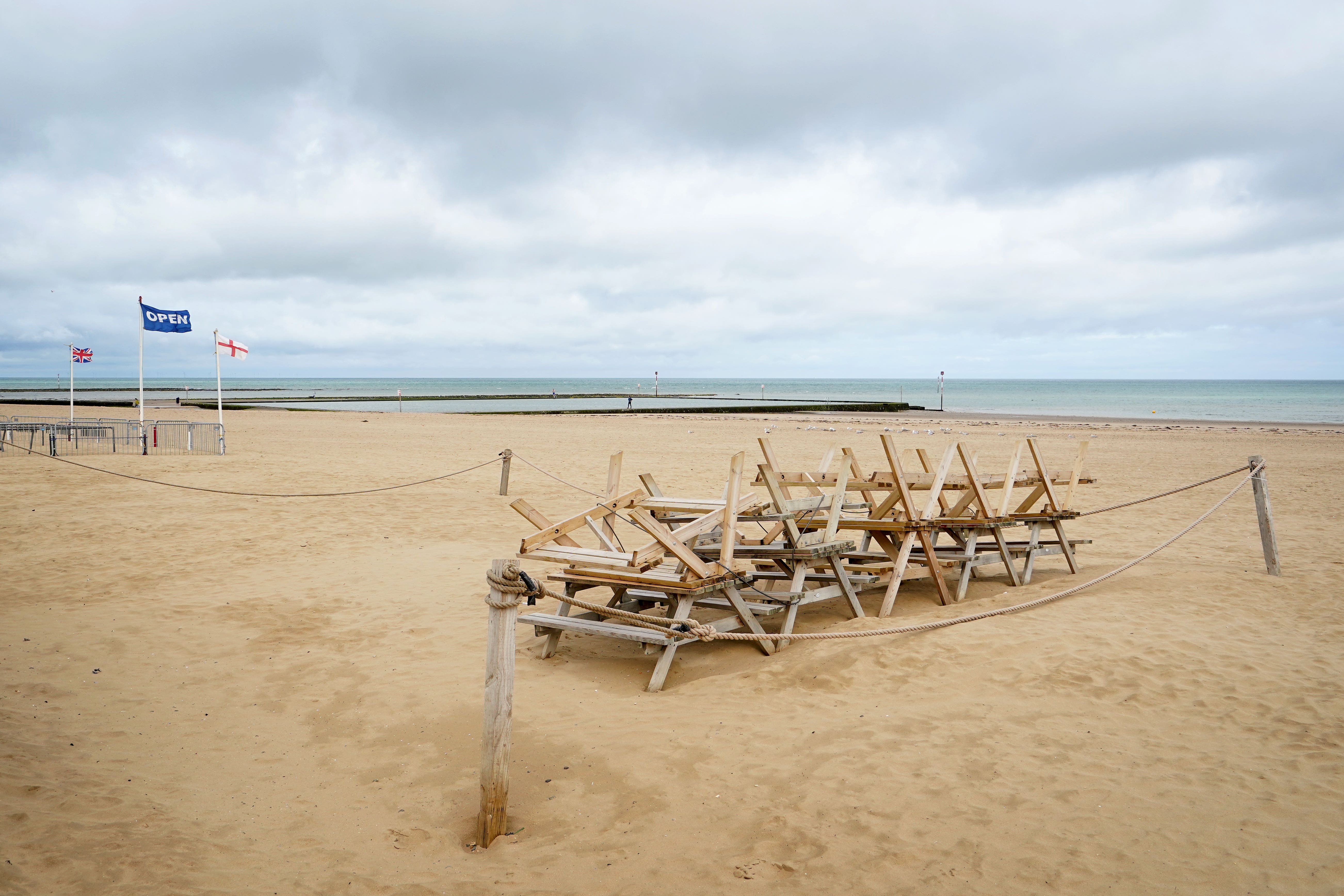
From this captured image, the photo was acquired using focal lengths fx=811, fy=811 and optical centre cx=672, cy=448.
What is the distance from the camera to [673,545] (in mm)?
6312

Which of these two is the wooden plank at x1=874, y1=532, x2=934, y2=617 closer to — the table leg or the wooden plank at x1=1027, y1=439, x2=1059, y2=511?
the table leg

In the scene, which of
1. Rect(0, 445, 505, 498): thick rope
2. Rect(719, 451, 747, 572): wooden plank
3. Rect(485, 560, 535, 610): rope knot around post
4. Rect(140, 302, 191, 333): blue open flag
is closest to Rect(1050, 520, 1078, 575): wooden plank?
Rect(719, 451, 747, 572): wooden plank

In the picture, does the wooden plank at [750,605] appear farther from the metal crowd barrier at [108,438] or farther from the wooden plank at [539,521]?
the metal crowd barrier at [108,438]

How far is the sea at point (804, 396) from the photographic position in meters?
59.0

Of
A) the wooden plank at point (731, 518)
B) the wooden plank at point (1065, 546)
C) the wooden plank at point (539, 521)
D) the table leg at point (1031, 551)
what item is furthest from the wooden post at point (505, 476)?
the wooden plank at point (1065, 546)

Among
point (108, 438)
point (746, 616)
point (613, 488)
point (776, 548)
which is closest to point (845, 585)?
point (776, 548)

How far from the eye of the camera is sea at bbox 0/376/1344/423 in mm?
58969

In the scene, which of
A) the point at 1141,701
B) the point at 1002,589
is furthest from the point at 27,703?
the point at 1002,589

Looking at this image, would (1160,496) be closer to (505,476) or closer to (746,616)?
(746,616)

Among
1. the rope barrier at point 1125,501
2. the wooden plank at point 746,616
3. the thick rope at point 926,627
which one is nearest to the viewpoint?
the thick rope at point 926,627

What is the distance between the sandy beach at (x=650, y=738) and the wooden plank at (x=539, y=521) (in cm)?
92

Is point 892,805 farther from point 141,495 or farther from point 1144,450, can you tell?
point 1144,450

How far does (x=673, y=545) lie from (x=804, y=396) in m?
97.1

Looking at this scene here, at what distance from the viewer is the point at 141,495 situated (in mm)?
13797
